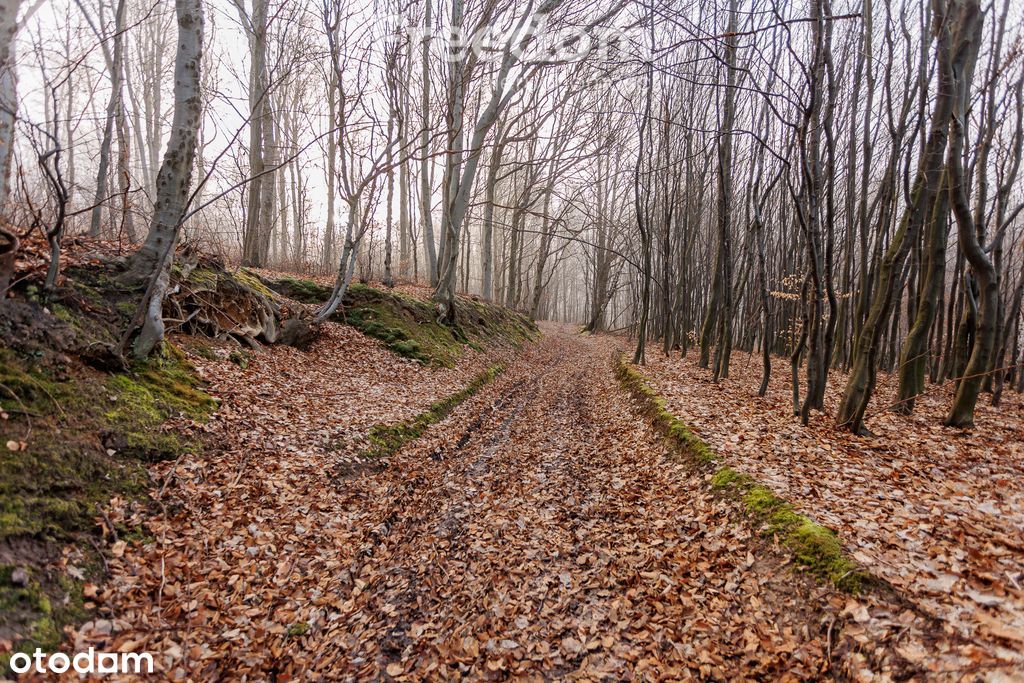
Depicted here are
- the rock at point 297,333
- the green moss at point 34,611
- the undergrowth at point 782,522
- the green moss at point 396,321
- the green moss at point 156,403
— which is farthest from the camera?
the green moss at point 396,321

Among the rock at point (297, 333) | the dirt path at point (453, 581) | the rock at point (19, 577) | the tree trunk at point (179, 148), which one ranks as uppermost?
the tree trunk at point (179, 148)

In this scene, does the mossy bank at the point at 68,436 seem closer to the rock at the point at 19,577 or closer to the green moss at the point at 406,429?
the rock at the point at 19,577

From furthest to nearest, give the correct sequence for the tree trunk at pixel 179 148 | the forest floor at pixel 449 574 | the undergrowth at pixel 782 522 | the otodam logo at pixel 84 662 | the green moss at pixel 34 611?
the tree trunk at pixel 179 148
the undergrowth at pixel 782 522
the forest floor at pixel 449 574
the green moss at pixel 34 611
the otodam logo at pixel 84 662

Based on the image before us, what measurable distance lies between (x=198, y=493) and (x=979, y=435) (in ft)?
33.8

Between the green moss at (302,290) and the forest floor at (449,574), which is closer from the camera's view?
the forest floor at (449,574)

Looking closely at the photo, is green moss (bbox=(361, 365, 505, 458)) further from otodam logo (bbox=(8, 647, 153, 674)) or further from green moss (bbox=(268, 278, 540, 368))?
otodam logo (bbox=(8, 647, 153, 674))

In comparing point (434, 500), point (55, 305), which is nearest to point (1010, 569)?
point (434, 500)

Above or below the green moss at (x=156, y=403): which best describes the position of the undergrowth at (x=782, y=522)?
below

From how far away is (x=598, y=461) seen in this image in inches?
273

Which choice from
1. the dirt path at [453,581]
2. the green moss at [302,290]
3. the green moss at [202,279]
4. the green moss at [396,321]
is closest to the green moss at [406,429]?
A: the dirt path at [453,581]

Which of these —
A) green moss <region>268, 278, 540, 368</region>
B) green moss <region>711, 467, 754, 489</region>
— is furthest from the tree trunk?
green moss <region>711, 467, 754, 489</region>

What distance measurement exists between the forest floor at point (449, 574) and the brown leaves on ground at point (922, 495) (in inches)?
11.5

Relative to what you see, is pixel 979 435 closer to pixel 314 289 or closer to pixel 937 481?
pixel 937 481

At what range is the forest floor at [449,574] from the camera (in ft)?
10.00
